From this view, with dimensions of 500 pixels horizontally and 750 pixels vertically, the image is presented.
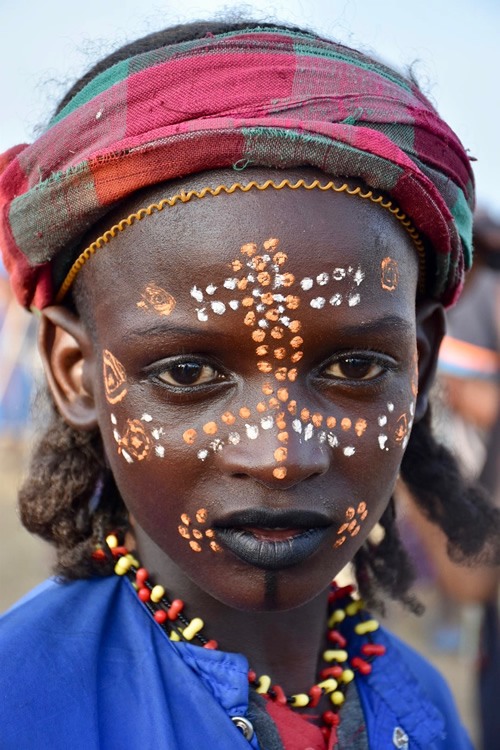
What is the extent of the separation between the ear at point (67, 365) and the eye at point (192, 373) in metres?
0.28

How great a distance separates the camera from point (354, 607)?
6.97 feet

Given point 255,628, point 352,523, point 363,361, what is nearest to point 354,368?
point 363,361

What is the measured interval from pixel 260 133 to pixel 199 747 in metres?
1.11

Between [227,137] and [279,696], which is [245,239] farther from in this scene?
[279,696]

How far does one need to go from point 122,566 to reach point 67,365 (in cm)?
44

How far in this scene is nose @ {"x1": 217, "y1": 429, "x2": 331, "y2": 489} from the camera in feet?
4.98

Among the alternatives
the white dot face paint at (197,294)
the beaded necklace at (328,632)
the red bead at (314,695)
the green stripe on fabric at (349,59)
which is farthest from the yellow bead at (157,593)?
the green stripe on fabric at (349,59)

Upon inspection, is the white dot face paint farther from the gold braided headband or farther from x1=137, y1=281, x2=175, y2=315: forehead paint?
the gold braided headband

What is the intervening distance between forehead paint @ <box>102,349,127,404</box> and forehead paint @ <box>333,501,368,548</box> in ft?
1.56

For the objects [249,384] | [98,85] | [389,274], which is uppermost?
[98,85]

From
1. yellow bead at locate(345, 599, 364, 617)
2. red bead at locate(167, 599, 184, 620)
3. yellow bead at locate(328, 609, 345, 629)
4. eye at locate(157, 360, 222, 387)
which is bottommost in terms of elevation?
yellow bead at locate(328, 609, 345, 629)

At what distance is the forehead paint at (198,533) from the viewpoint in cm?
160

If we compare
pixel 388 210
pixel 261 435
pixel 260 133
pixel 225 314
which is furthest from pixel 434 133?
pixel 261 435

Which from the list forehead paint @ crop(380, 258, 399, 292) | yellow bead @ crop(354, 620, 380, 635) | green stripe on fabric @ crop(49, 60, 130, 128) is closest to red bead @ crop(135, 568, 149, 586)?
yellow bead @ crop(354, 620, 380, 635)
